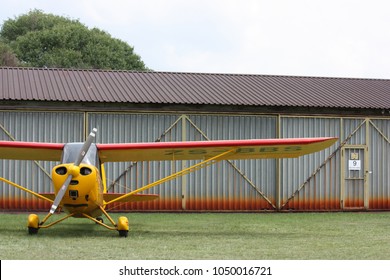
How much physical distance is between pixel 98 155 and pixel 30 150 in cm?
150

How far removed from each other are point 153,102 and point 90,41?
150ft

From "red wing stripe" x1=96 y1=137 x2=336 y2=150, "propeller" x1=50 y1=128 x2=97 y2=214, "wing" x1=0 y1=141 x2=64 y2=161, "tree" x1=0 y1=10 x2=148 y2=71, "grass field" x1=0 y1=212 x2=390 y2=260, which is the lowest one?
"grass field" x1=0 y1=212 x2=390 y2=260

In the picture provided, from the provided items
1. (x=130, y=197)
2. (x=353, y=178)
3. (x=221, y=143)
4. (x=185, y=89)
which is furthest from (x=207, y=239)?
(x=353, y=178)

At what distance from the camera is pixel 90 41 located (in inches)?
2687

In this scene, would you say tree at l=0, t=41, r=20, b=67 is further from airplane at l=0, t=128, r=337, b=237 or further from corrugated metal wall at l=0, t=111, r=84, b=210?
airplane at l=0, t=128, r=337, b=237

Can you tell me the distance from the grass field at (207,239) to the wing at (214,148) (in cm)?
155

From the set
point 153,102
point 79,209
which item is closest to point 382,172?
point 153,102

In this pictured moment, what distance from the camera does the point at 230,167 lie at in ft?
79.4

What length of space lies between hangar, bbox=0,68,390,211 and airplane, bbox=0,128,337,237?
5.47m

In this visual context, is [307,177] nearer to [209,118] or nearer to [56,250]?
[209,118]

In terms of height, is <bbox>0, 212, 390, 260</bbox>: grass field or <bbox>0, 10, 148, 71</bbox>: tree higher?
<bbox>0, 10, 148, 71</bbox>: tree

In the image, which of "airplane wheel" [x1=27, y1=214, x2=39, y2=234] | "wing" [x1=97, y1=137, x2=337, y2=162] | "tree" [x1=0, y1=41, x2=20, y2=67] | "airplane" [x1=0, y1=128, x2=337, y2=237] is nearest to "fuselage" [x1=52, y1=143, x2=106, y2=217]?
"airplane" [x1=0, y1=128, x2=337, y2=237]

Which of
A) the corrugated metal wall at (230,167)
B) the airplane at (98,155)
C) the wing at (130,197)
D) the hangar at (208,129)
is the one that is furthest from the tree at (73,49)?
the airplane at (98,155)

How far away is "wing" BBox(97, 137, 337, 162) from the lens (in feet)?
51.6
